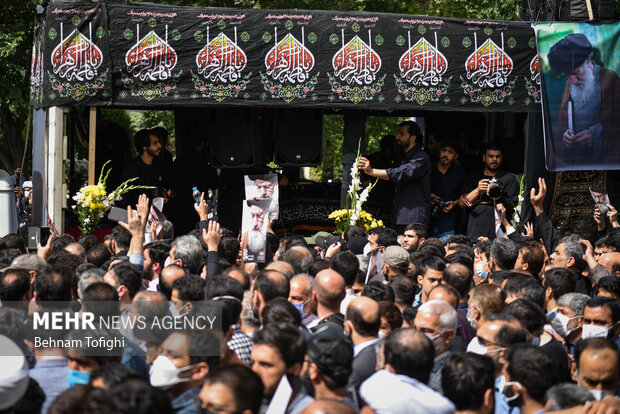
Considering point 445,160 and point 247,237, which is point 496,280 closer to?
point 247,237

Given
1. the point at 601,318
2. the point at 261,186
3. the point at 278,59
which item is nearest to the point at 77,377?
the point at 601,318

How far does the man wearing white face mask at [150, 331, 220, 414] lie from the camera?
422 centimetres

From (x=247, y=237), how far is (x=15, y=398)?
5.17 meters

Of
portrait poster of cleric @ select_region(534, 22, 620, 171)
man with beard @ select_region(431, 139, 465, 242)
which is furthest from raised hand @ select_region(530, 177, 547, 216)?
man with beard @ select_region(431, 139, 465, 242)

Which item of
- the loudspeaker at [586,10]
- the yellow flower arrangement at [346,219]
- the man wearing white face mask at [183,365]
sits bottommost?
the yellow flower arrangement at [346,219]

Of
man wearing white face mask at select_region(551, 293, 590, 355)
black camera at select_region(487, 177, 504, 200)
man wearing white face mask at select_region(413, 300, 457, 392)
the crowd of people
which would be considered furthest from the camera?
black camera at select_region(487, 177, 504, 200)

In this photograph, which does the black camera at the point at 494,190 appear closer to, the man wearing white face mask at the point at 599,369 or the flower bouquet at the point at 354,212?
the flower bouquet at the point at 354,212

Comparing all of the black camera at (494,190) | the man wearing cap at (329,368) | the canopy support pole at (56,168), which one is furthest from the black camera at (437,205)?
the man wearing cap at (329,368)

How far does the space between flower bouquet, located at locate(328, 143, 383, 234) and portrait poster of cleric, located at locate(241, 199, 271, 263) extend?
2.26 m

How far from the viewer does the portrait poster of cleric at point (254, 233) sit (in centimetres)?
873

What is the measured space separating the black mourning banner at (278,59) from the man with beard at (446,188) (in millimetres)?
898

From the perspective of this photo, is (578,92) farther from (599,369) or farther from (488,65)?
(599,369)

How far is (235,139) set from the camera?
1238 centimetres

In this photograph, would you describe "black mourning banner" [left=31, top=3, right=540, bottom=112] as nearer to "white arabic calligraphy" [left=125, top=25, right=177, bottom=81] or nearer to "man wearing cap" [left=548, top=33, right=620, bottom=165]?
"white arabic calligraphy" [left=125, top=25, right=177, bottom=81]
